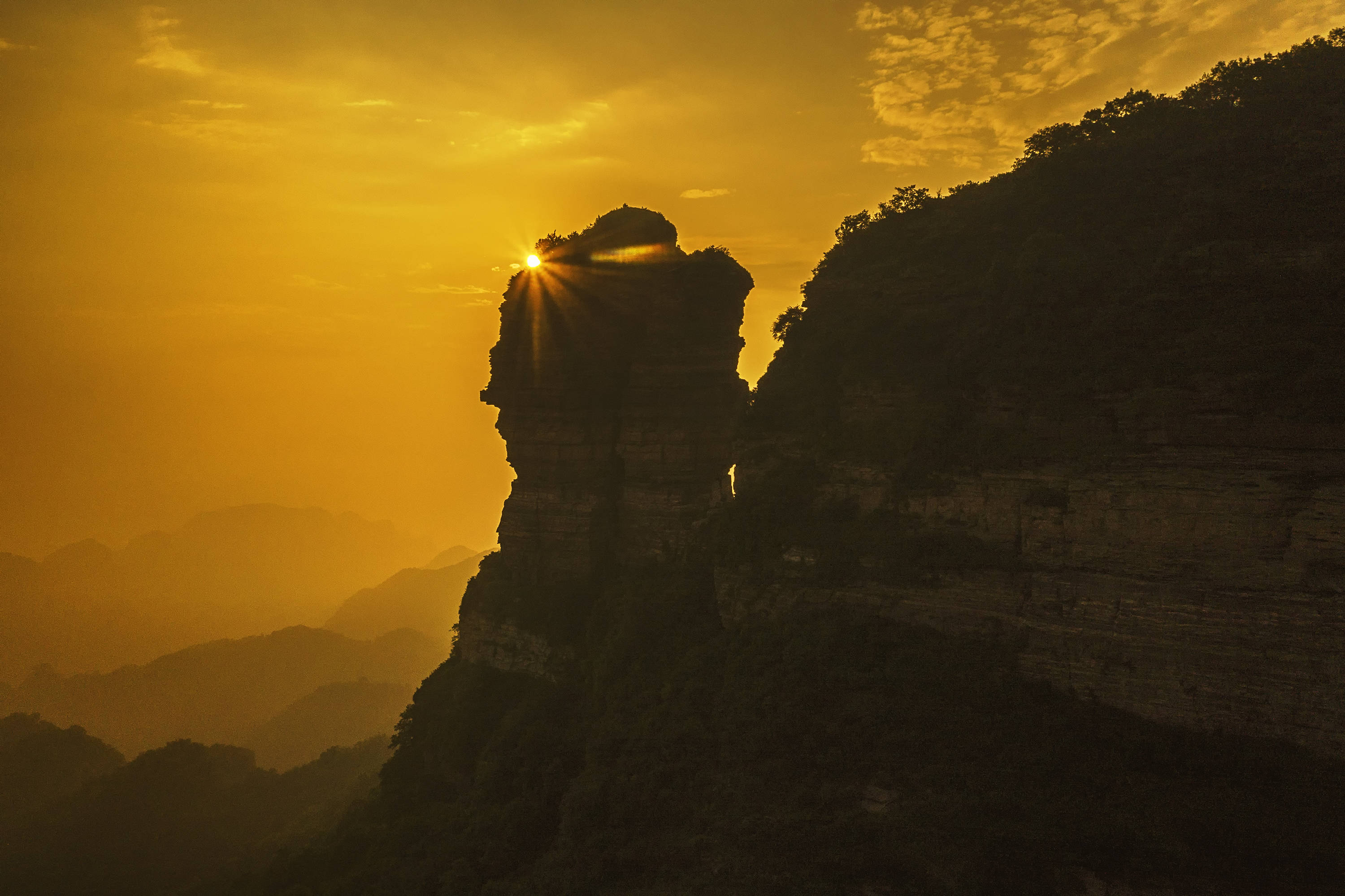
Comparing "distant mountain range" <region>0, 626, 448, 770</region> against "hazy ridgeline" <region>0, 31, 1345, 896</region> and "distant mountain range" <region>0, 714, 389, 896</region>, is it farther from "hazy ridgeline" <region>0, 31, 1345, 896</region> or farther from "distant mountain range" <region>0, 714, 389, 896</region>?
"hazy ridgeline" <region>0, 31, 1345, 896</region>

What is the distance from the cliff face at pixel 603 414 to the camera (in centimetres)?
3878

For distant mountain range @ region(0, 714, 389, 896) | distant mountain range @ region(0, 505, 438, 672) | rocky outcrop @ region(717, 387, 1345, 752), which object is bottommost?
distant mountain range @ region(0, 505, 438, 672)

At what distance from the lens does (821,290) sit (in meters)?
31.9

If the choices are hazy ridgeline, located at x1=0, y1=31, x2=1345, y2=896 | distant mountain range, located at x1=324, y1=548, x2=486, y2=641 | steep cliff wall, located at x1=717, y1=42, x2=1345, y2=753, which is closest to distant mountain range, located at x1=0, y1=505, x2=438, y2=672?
distant mountain range, located at x1=324, y1=548, x2=486, y2=641

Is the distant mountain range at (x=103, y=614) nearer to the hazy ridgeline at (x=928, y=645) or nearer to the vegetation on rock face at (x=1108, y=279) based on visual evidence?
the hazy ridgeline at (x=928, y=645)

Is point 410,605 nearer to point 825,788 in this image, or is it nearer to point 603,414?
point 603,414

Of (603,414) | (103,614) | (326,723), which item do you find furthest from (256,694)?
(603,414)

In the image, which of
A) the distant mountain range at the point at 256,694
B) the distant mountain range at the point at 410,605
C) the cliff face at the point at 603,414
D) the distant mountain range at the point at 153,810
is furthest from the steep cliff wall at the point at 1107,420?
the distant mountain range at the point at 410,605

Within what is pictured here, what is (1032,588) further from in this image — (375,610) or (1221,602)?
(375,610)

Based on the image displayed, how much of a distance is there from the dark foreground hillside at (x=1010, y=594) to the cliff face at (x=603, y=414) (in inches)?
175

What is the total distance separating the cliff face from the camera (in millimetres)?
38781

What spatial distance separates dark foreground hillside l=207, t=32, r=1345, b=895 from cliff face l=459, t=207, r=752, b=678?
4440mm

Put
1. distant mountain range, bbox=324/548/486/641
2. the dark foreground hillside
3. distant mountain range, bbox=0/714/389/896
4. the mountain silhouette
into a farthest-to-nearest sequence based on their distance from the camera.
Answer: distant mountain range, bbox=324/548/486/641, the mountain silhouette, distant mountain range, bbox=0/714/389/896, the dark foreground hillside

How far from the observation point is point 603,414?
4047 cm
